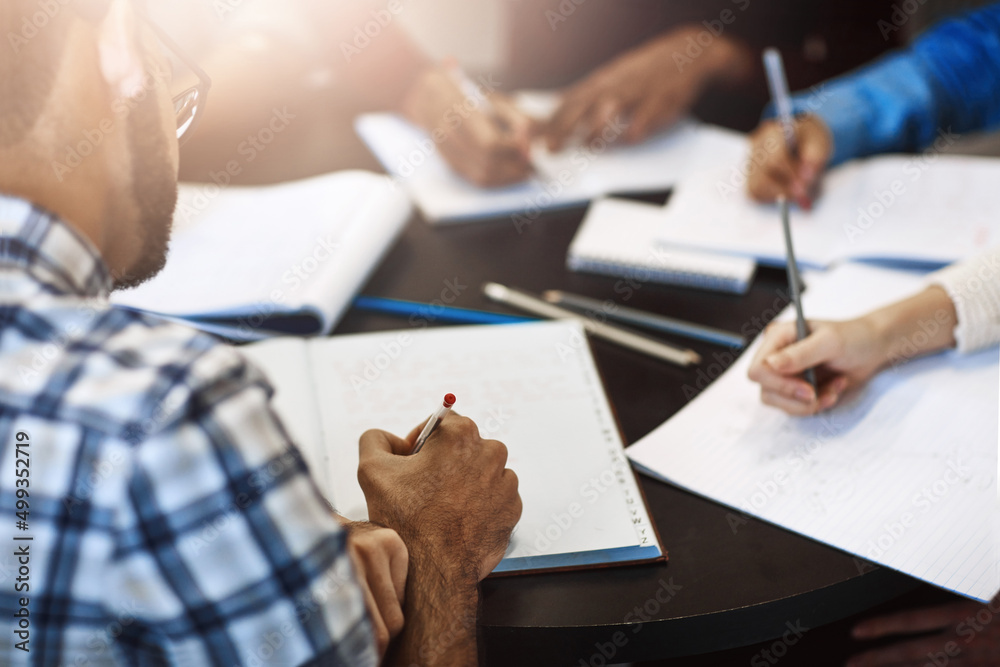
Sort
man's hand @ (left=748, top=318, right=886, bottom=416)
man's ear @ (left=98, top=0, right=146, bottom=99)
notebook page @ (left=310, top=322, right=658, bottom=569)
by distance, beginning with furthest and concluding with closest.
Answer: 1. man's hand @ (left=748, top=318, right=886, bottom=416)
2. notebook page @ (left=310, top=322, right=658, bottom=569)
3. man's ear @ (left=98, top=0, right=146, bottom=99)

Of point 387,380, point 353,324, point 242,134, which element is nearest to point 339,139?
point 242,134

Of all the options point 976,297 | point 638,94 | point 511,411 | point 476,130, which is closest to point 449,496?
point 511,411

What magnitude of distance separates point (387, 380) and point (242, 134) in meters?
0.73

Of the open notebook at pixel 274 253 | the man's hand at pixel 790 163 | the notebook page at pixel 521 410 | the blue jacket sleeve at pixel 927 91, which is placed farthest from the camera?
the blue jacket sleeve at pixel 927 91

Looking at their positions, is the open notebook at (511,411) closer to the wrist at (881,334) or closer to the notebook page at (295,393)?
the notebook page at (295,393)

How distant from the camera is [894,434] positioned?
0.74m

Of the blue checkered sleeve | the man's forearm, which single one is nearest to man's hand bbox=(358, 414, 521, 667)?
the man's forearm

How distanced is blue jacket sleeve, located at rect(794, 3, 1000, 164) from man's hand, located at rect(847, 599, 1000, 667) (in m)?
0.73

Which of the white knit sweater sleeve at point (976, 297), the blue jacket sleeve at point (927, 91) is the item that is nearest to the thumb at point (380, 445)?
the white knit sweater sleeve at point (976, 297)

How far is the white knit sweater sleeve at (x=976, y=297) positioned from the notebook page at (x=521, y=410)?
1.32 feet

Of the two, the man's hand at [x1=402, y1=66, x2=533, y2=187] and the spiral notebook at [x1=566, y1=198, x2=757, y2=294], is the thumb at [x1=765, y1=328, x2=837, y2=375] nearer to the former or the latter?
the spiral notebook at [x1=566, y1=198, x2=757, y2=294]

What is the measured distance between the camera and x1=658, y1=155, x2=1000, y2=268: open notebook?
3.31 ft

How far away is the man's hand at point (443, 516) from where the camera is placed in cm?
57

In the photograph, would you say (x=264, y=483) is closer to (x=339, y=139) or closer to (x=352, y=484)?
(x=352, y=484)
